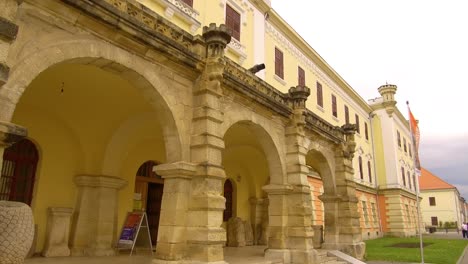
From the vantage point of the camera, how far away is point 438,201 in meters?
64.7

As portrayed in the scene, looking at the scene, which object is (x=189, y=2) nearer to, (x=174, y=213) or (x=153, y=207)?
(x=153, y=207)

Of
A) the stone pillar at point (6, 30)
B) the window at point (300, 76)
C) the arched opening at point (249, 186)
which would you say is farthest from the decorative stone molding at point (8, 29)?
the window at point (300, 76)

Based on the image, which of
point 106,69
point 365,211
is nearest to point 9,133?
point 106,69

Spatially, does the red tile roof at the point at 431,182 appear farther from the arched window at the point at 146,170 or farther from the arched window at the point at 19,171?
the arched window at the point at 19,171

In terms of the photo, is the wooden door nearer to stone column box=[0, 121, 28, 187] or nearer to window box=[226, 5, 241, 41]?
window box=[226, 5, 241, 41]

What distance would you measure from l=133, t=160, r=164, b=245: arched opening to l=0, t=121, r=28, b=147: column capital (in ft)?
25.0

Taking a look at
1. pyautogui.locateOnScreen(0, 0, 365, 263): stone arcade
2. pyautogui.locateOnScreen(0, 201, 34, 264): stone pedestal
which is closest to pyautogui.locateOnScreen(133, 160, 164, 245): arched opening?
pyautogui.locateOnScreen(0, 0, 365, 263): stone arcade

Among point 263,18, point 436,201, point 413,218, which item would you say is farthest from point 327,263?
point 436,201

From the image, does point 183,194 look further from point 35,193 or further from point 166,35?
point 35,193

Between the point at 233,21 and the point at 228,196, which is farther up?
the point at 233,21

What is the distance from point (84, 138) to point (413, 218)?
3823 centimetres

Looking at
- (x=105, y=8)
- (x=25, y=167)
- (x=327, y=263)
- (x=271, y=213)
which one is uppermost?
(x=105, y=8)

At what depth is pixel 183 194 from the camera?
7.77 metres

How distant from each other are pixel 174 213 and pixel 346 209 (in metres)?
9.07
